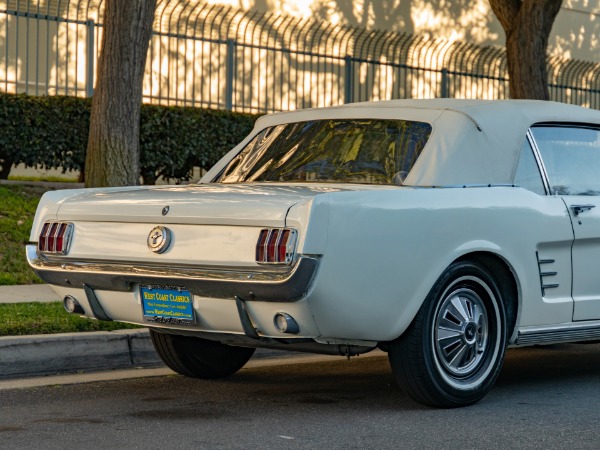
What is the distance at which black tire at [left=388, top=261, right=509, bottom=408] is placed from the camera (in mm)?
6051

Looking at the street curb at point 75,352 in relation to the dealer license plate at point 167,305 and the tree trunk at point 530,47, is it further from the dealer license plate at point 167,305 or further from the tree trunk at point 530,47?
the tree trunk at point 530,47

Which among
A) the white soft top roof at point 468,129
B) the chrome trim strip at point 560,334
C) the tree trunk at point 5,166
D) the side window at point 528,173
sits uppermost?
the white soft top roof at point 468,129

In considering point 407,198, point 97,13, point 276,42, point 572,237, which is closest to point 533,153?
point 572,237

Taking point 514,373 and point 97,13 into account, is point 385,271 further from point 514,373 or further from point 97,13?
point 97,13

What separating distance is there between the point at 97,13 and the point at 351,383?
1146cm

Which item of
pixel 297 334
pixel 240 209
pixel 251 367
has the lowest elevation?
pixel 251 367

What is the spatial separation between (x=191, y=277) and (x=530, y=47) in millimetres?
12690

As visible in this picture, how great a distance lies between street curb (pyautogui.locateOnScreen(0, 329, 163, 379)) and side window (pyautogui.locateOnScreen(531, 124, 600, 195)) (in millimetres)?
2834

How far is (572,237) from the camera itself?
6723 millimetres

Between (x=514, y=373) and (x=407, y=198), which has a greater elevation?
(x=407, y=198)

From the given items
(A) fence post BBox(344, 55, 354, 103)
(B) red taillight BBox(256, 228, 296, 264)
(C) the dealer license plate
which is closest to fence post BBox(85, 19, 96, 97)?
(A) fence post BBox(344, 55, 354, 103)

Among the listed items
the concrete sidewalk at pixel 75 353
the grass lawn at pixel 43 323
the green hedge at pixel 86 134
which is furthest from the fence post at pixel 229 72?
the concrete sidewalk at pixel 75 353

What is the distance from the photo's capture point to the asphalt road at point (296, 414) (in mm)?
5539

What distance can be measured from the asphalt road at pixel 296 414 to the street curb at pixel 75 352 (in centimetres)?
50
